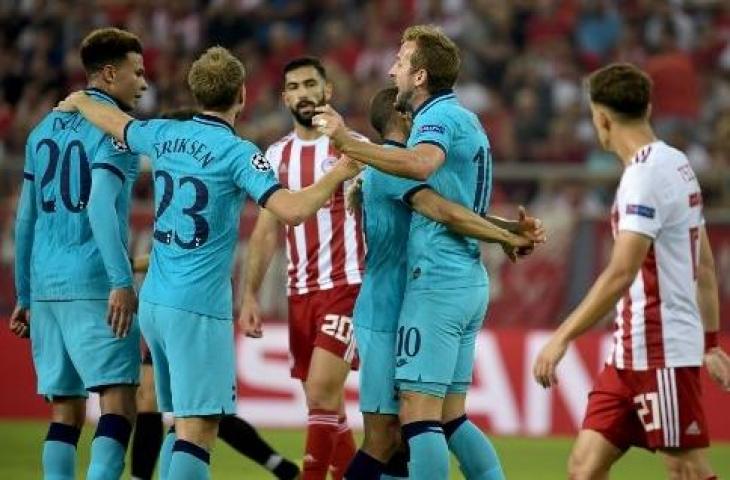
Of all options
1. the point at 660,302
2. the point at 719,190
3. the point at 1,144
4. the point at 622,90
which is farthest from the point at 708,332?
the point at 1,144

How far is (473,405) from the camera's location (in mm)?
12805

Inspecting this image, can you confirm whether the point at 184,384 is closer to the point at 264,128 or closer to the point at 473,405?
the point at 473,405

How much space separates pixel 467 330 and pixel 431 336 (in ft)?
0.94

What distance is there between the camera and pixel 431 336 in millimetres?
7301

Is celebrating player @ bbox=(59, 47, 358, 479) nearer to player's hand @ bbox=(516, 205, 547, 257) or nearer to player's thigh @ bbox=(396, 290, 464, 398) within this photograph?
player's thigh @ bbox=(396, 290, 464, 398)

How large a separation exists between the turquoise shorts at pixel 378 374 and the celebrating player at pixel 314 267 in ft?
3.45

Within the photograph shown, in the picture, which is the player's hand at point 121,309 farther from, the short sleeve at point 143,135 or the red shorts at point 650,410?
the red shorts at point 650,410

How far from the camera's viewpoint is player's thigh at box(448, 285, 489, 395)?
24.3 ft

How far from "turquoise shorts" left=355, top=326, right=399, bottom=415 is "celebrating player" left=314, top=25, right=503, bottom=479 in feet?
0.37

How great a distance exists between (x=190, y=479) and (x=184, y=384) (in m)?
0.41

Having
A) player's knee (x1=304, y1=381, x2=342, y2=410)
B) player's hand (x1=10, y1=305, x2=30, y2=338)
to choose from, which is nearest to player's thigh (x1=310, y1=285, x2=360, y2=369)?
player's knee (x1=304, y1=381, x2=342, y2=410)

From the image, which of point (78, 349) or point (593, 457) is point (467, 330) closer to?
point (593, 457)

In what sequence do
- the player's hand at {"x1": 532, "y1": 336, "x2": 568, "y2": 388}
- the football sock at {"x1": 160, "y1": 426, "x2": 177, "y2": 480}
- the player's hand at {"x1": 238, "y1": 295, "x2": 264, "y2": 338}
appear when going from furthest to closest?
the player's hand at {"x1": 238, "y1": 295, "x2": 264, "y2": 338} < the football sock at {"x1": 160, "y1": 426, "x2": 177, "y2": 480} < the player's hand at {"x1": 532, "y1": 336, "x2": 568, "y2": 388}

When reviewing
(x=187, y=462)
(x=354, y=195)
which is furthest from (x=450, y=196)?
(x=187, y=462)
